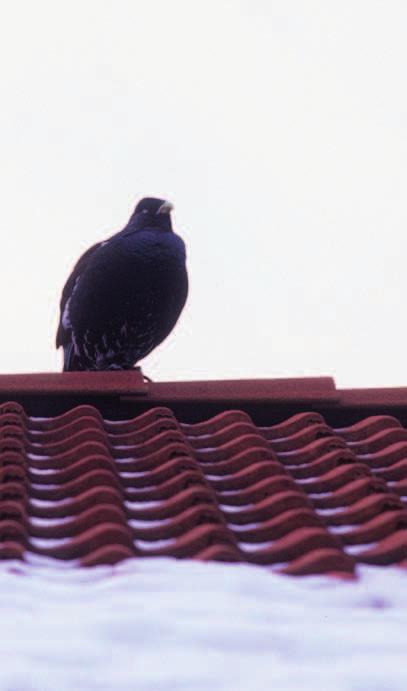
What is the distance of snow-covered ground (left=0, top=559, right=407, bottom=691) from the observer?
250cm

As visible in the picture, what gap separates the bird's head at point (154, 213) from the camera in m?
7.92

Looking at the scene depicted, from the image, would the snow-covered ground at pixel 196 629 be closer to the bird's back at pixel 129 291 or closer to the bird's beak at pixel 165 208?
the bird's back at pixel 129 291

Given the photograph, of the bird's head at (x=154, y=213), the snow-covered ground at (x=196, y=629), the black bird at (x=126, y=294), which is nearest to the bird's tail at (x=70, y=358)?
the black bird at (x=126, y=294)

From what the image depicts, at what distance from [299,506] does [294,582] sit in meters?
0.58

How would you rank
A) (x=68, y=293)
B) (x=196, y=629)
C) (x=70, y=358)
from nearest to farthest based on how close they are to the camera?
(x=196, y=629) < (x=68, y=293) < (x=70, y=358)

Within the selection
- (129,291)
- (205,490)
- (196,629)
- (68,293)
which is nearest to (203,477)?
(205,490)

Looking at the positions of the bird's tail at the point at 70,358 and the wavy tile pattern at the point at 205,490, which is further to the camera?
the bird's tail at the point at 70,358

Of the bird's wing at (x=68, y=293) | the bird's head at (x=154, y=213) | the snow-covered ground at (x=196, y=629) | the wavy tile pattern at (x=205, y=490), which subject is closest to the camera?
the snow-covered ground at (x=196, y=629)

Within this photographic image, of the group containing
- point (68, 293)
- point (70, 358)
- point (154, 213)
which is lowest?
point (70, 358)

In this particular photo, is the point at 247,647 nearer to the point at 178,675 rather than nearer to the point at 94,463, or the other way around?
the point at 178,675

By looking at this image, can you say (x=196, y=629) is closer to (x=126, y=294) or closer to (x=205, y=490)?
(x=205, y=490)

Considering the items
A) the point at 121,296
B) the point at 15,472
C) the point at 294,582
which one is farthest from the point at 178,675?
the point at 121,296

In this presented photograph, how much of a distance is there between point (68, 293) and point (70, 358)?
0.44 m

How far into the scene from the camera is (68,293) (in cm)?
791
